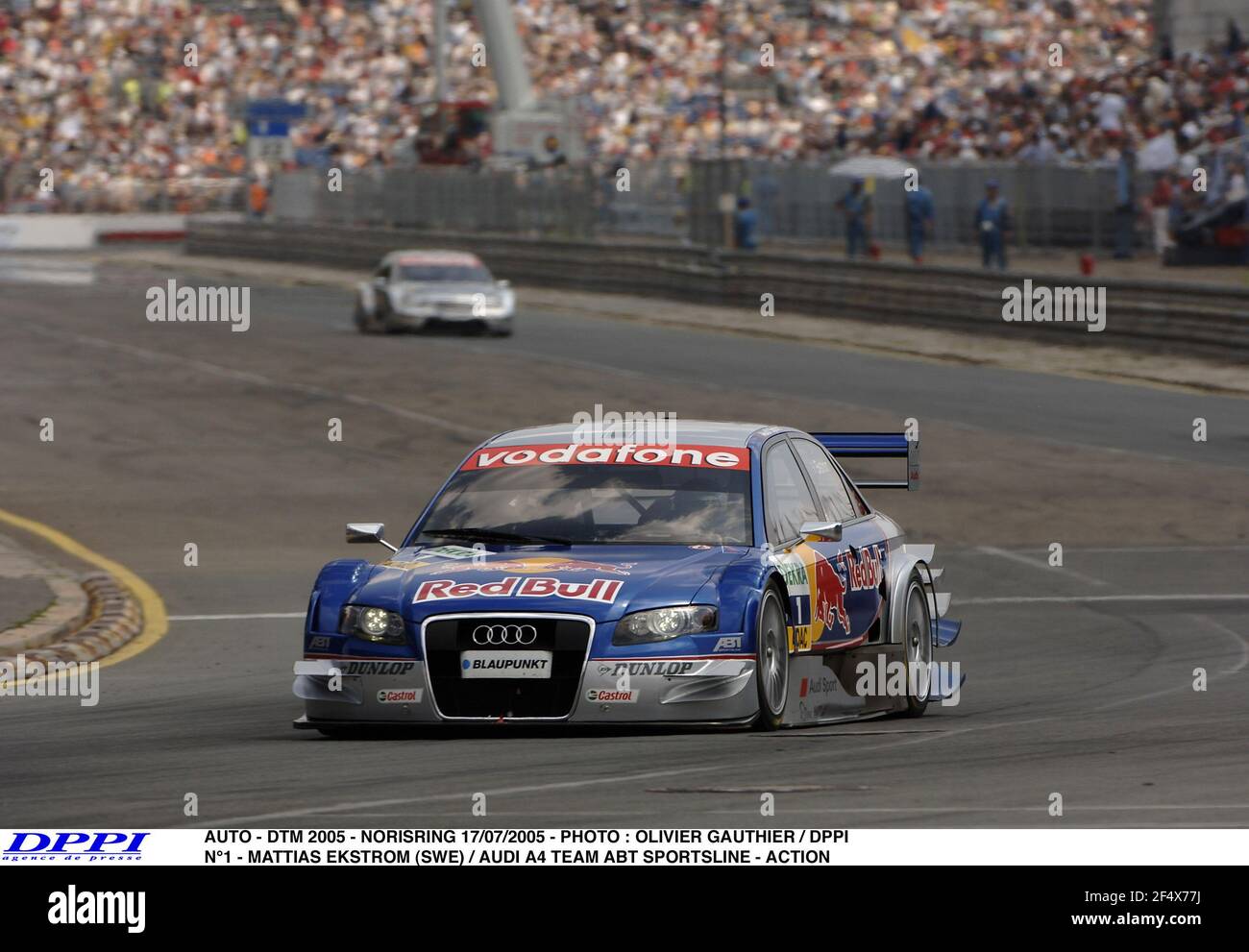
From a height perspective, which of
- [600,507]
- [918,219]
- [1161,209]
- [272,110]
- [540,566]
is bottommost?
[540,566]

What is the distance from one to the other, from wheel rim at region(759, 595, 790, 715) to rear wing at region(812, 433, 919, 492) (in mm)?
2005

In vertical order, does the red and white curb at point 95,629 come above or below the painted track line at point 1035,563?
above

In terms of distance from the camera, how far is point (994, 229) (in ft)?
119

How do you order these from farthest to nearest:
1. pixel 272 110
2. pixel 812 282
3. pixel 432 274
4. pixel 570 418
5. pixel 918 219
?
1. pixel 272 110
2. pixel 812 282
3. pixel 432 274
4. pixel 918 219
5. pixel 570 418

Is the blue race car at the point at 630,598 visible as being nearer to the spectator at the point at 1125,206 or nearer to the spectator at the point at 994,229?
the spectator at the point at 1125,206

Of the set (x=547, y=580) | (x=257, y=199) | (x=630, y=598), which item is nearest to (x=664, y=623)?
(x=630, y=598)

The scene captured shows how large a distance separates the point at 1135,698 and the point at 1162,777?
2945 millimetres

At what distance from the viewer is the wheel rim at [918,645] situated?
417 inches

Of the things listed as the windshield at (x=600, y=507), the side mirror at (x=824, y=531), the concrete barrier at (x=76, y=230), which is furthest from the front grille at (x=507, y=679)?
the concrete barrier at (x=76, y=230)

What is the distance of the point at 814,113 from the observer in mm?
54156

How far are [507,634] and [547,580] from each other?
12.2 inches

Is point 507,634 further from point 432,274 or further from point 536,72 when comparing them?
point 536,72

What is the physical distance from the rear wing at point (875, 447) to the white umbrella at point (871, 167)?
1097 inches

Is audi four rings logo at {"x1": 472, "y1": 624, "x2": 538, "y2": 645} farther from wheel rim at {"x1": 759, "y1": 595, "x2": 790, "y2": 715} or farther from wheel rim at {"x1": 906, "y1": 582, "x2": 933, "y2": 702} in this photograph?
wheel rim at {"x1": 906, "y1": 582, "x2": 933, "y2": 702}
